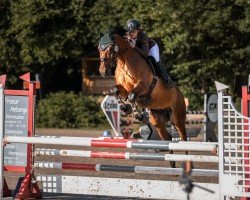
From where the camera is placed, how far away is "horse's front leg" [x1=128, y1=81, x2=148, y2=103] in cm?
1032

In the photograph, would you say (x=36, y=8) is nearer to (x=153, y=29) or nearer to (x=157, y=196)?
(x=153, y=29)

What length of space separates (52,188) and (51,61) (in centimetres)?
1922

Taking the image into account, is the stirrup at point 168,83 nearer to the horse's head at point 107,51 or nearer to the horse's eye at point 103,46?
the horse's head at point 107,51

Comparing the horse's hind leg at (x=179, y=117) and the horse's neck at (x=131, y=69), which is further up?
the horse's neck at (x=131, y=69)

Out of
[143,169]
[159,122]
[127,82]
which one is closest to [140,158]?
[143,169]

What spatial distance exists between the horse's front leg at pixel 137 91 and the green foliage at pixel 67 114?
14869 millimetres

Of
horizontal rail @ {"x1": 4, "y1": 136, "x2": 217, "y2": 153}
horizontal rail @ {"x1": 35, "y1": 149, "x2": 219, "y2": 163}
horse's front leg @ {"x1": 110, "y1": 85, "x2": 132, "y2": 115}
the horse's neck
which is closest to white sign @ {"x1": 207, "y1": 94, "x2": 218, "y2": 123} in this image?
the horse's neck

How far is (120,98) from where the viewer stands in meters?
10.5

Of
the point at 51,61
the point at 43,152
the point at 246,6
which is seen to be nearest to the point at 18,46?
the point at 51,61

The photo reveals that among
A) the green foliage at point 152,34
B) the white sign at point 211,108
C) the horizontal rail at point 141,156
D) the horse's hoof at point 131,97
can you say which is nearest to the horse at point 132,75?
the horse's hoof at point 131,97

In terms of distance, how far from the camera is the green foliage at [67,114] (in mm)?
25469

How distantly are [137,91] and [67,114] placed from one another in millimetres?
15186

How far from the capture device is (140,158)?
8477 millimetres

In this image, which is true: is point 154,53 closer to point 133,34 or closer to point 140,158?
point 133,34
